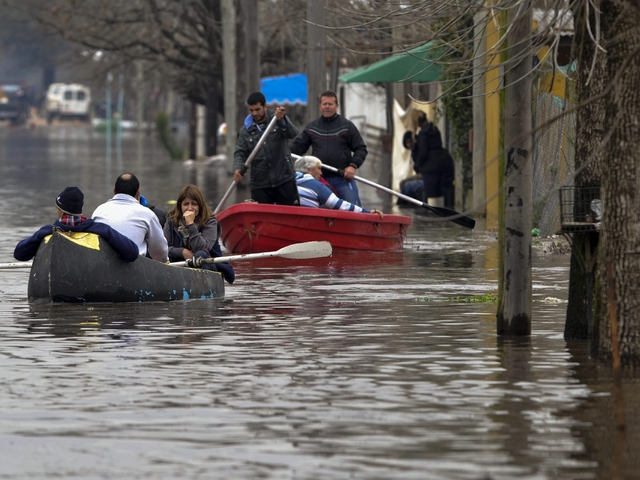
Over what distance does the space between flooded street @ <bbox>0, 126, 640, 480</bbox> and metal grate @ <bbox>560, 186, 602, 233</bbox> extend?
0.75 metres

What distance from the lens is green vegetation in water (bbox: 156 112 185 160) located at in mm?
52219

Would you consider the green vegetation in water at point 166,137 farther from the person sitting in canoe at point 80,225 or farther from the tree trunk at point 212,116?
the person sitting in canoe at point 80,225

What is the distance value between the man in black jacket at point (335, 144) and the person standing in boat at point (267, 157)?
2.19 ft

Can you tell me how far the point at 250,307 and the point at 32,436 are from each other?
525cm

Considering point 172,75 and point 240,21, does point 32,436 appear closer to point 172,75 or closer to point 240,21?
point 240,21

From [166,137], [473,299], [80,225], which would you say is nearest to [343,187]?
[473,299]

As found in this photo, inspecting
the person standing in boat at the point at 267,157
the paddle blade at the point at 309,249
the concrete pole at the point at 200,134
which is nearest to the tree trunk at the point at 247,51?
the person standing in boat at the point at 267,157

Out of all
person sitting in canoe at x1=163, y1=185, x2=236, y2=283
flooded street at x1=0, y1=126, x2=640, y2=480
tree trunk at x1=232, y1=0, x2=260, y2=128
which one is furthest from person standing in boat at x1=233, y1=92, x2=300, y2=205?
tree trunk at x1=232, y1=0, x2=260, y2=128

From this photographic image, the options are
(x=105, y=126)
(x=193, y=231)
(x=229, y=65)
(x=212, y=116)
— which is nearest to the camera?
(x=193, y=231)

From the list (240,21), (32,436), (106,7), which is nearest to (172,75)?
(106,7)

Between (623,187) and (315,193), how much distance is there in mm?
9194

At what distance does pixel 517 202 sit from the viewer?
1015 cm

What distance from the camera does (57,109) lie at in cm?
11919

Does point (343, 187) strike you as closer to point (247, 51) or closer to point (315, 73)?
point (315, 73)
